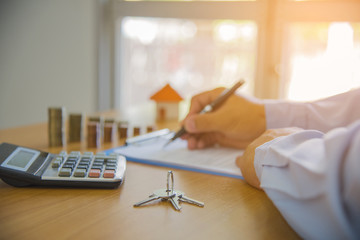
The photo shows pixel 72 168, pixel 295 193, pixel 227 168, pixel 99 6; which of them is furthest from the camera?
pixel 99 6

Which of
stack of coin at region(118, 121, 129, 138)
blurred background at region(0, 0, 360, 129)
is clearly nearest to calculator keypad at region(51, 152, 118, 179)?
stack of coin at region(118, 121, 129, 138)

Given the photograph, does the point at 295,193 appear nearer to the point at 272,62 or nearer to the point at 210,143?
the point at 210,143

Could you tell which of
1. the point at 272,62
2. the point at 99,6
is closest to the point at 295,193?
the point at 272,62

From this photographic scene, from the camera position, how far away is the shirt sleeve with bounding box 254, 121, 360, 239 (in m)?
0.37

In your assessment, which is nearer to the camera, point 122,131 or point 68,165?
point 68,165

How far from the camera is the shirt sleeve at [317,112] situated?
2.66 ft

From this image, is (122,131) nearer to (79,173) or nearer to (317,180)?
(79,173)

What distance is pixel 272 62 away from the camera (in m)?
1.84

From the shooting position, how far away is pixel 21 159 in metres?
0.61

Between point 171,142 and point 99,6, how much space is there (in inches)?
57.0

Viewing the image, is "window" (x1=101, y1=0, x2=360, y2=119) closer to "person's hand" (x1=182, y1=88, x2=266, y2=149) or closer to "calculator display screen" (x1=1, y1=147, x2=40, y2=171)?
"person's hand" (x1=182, y1=88, x2=266, y2=149)

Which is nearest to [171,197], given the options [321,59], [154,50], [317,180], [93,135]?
[317,180]

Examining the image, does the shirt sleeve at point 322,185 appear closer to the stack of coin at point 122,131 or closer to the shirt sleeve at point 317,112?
the shirt sleeve at point 317,112

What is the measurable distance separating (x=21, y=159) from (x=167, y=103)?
83 centimetres
